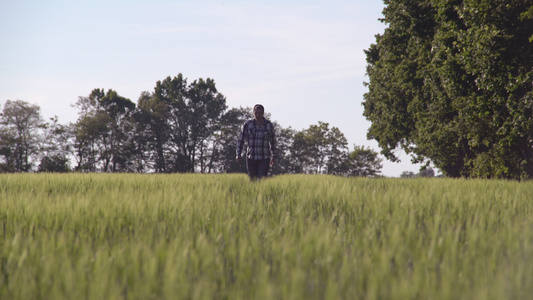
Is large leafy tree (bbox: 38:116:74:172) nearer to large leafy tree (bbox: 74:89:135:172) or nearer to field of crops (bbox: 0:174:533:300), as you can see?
large leafy tree (bbox: 74:89:135:172)

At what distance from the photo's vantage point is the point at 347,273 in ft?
8.50

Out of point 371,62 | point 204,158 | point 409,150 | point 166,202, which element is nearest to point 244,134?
point 166,202

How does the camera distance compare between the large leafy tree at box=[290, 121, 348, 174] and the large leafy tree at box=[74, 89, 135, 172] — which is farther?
the large leafy tree at box=[290, 121, 348, 174]

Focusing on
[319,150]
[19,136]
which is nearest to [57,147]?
[19,136]

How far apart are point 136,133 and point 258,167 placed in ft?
158

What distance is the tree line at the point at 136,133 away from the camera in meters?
52.6

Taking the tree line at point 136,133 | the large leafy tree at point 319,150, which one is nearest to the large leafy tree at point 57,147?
the tree line at point 136,133

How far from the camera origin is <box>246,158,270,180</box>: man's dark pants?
34.9 ft

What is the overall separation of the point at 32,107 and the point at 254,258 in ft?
191

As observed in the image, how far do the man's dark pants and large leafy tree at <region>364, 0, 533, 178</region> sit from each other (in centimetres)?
943

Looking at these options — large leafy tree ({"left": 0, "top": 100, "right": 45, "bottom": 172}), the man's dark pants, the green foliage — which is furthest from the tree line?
the man's dark pants

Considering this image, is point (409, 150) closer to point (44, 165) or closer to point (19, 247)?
point (19, 247)

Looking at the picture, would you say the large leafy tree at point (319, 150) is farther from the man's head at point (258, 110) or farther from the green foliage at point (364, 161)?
the man's head at point (258, 110)

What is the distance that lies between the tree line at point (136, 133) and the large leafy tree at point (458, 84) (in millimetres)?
33244
